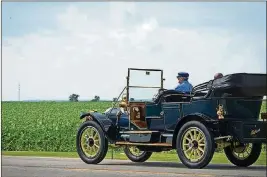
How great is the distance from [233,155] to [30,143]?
1339cm

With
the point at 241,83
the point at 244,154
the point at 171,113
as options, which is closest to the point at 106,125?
the point at 171,113

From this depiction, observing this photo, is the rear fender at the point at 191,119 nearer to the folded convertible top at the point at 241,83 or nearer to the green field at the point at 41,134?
the folded convertible top at the point at 241,83

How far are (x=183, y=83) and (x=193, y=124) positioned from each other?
5.62ft

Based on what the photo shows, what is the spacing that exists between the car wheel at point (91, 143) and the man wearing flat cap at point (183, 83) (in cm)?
197

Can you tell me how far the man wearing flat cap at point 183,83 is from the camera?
1397 cm

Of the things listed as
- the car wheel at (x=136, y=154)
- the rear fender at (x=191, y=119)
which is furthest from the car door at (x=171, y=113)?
the car wheel at (x=136, y=154)

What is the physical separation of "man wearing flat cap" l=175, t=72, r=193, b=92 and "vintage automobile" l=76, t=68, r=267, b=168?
178 mm

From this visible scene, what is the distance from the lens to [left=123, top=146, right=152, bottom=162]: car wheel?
15.2 m

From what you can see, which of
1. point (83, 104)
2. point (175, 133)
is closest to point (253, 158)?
point (175, 133)

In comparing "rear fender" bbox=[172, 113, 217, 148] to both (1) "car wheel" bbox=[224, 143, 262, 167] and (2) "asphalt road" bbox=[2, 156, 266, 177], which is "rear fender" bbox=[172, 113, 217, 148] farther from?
(1) "car wheel" bbox=[224, 143, 262, 167]

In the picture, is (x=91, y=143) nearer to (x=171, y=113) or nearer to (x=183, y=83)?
Answer: (x=171, y=113)

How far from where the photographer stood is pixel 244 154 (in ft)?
44.5

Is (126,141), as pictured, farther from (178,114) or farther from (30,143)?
(30,143)

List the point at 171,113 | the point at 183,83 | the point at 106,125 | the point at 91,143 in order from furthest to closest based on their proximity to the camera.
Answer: the point at 91,143
the point at 106,125
the point at 183,83
the point at 171,113
